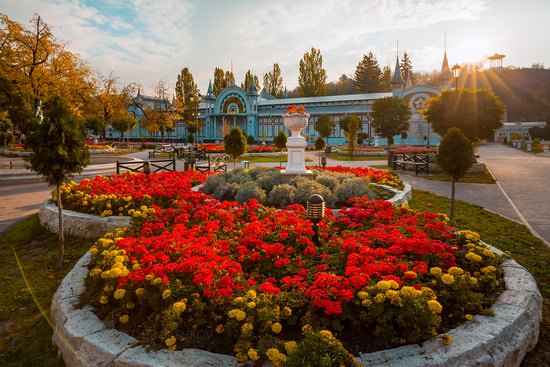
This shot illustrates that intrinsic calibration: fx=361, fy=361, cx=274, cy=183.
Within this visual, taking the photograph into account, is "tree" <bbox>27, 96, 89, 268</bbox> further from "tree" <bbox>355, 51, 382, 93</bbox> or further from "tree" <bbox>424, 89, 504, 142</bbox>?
"tree" <bbox>355, 51, 382, 93</bbox>

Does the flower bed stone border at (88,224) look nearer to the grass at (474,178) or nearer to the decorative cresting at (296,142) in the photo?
the decorative cresting at (296,142)

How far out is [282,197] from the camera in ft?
30.8

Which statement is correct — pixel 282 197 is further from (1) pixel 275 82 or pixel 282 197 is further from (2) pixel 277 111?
(1) pixel 275 82

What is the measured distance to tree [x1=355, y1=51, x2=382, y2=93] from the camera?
79875mm

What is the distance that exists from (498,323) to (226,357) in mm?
2556

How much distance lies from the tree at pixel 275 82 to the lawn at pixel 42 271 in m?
80.3

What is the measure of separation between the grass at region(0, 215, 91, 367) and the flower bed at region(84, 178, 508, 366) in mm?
821

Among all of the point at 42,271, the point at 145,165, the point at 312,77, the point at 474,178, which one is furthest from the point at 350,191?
the point at 312,77

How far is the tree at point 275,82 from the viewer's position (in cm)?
8775

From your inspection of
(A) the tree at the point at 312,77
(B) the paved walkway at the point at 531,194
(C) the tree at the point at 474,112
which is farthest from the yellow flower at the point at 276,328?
(A) the tree at the point at 312,77

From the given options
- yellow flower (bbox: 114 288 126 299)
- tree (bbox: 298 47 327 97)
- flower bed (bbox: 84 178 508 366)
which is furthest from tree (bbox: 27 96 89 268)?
tree (bbox: 298 47 327 97)

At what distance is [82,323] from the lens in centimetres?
367

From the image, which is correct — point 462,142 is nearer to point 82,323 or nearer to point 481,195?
point 481,195

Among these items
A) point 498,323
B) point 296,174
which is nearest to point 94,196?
point 296,174
